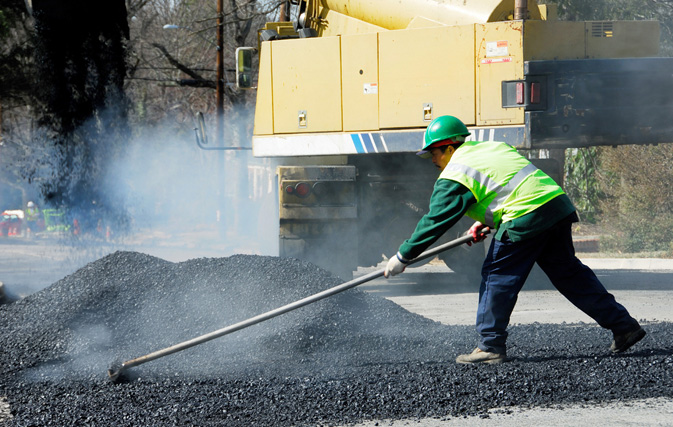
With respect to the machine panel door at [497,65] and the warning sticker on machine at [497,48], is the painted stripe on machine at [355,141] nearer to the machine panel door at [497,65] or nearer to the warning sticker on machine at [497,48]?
the machine panel door at [497,65]

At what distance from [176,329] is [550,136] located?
14.2ft

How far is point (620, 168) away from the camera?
1581 cm

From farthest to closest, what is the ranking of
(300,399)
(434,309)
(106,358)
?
(434,309) < (106,358) < (300,399)

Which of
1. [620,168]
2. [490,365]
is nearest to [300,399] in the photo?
[490,365]

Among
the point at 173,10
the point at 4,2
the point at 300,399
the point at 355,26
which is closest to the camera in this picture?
the point at 300,399

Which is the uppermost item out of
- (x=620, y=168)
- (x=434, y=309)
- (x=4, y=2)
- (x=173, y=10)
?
(x=173, y=10)

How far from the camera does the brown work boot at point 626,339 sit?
4.94 meters

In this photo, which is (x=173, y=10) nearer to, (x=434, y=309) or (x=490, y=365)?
(x=434, y=309)

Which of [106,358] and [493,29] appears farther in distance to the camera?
[493,29]

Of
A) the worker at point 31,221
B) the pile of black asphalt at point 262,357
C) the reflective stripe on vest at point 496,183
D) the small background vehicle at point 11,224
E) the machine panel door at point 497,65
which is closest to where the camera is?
the pile of black asphalt at point 262,357

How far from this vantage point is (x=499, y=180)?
184 inches

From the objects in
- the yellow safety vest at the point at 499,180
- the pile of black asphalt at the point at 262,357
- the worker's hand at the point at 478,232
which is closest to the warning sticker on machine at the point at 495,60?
the pile of black asphalt at the point at 262,357

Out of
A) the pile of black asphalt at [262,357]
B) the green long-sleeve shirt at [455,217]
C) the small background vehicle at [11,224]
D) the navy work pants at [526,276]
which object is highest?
the green long-sleeve shirt at [455,217]

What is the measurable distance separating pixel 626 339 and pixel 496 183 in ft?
4.06
